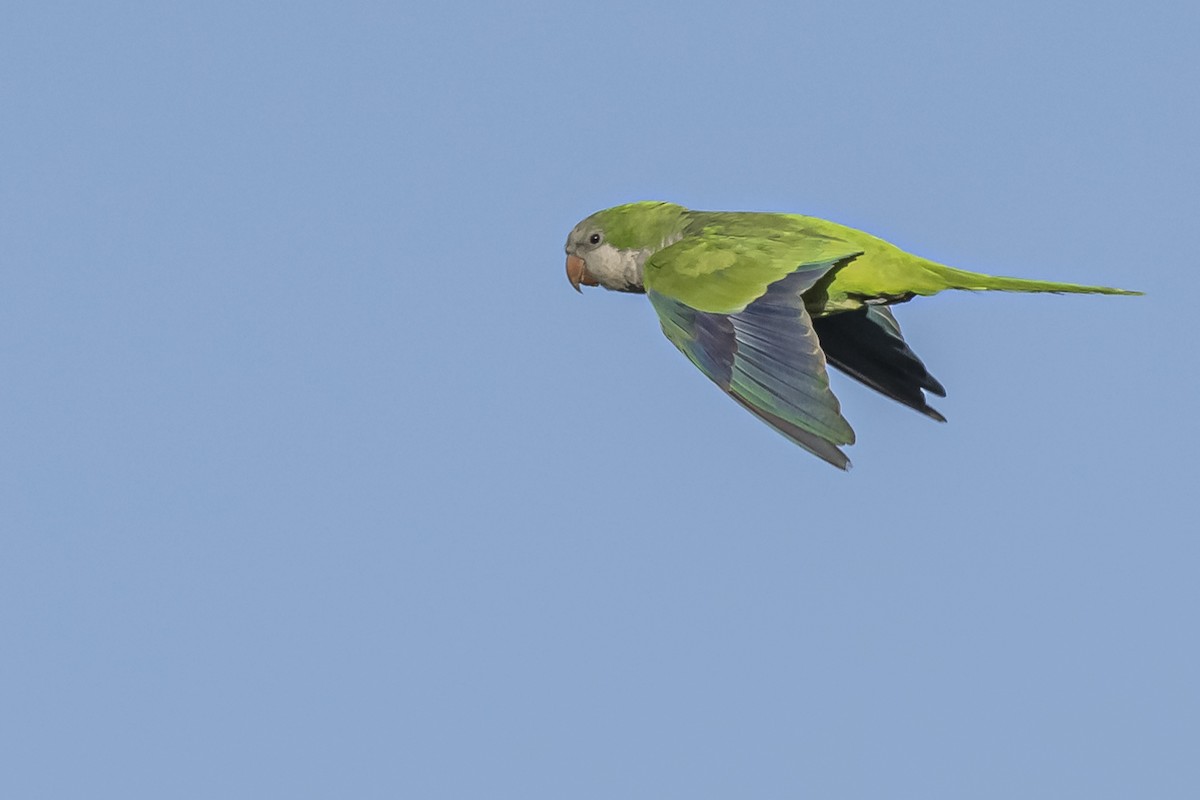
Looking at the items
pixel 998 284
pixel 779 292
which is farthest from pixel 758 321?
pixel 998 284

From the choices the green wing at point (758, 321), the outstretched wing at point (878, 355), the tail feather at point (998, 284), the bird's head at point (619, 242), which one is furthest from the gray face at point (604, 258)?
the tail feather at point (998, 284)

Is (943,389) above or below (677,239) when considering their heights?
below

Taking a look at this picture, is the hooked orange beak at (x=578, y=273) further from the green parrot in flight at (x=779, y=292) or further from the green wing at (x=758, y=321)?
the green wing at (x=758, y=321)

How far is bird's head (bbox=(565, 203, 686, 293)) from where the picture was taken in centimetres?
1377

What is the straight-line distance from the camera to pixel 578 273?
1442 centimetres

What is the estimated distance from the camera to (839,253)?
12297 millimetres

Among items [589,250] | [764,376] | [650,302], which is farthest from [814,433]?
[589,250]

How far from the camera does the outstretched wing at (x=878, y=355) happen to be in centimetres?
1340

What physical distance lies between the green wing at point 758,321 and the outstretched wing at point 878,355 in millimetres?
1142

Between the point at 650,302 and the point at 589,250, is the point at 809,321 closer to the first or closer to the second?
the point at 650,302

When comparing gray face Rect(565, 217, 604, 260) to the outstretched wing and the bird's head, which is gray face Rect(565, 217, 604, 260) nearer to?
the bird's head

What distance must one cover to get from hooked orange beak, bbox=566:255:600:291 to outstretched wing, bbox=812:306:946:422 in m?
1.80

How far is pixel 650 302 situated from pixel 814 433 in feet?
7.64

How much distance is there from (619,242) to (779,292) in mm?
2369
